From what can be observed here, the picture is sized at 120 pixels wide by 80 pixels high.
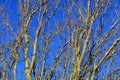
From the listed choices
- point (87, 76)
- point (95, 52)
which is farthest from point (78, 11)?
point (87, 76)

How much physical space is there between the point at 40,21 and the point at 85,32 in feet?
5.79

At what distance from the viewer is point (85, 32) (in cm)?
1102

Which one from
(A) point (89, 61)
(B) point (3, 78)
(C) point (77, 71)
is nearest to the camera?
(C) point (77, 71)

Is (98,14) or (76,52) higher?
(98,14)

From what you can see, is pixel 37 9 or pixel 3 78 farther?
pixel 3 78

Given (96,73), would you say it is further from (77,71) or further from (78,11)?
(78,11)

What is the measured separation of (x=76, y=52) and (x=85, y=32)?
2.35 ft

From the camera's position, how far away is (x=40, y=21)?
11898 millimetres

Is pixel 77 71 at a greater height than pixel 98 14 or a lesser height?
lesser

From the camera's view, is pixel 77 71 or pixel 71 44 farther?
pixel 71 44

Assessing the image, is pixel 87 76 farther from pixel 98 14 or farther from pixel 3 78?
pixel 3 78

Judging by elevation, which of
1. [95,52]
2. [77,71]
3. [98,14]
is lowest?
[77,71]

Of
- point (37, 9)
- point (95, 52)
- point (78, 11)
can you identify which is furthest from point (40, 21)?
point (95, 52)

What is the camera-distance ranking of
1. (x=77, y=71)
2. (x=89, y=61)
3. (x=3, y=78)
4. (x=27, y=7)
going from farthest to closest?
1. (x=3, y=78)
2. (x=27, y=7)
3. (x=89, y=61)
4. (x=77, y=71)
